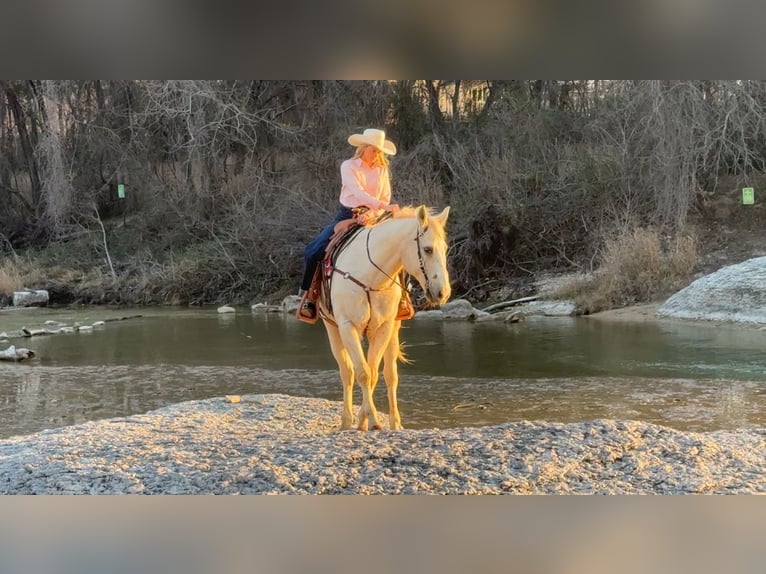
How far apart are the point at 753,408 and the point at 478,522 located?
8.23 ft

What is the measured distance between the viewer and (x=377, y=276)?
341cm

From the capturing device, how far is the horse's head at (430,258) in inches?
123

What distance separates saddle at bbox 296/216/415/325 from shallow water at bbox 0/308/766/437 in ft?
3.22

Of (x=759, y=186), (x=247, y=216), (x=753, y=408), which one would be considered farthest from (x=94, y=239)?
(x=759, y=186)

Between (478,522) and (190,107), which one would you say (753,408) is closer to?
(478,522)

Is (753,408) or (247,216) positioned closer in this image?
(753,408)

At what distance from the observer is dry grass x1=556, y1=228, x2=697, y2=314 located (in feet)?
21.6

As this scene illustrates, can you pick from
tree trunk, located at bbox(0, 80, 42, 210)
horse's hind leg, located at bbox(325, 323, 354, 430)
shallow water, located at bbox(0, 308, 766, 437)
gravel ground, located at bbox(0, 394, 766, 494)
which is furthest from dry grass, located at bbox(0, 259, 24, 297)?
horse's hind leg, located at bbox(325, 323, 354, 430)

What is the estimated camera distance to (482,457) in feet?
10.6

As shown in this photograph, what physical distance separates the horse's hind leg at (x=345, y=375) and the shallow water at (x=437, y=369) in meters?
0.59

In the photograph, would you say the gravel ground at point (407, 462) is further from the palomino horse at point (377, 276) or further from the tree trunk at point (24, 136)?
the tree trunk at point (24, 136)

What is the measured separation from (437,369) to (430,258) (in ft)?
8.87

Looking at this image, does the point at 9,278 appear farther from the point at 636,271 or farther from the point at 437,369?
the point at 636,271
